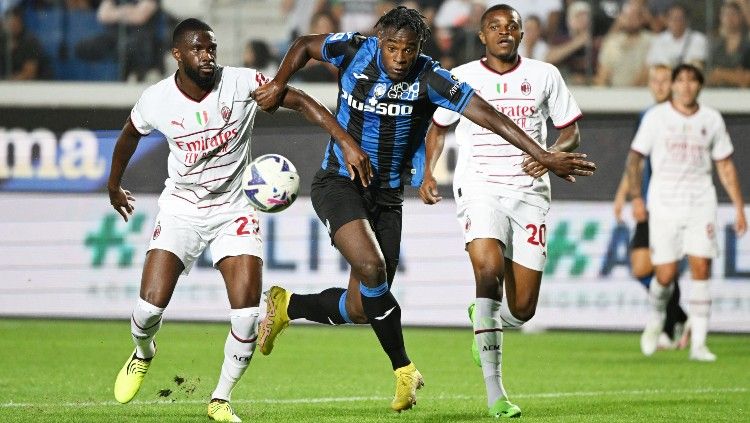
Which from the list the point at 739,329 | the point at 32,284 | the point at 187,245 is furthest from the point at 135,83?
the point at 187,245

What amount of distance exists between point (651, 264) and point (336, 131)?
7.06 meters

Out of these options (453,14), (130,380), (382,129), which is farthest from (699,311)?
(453,14)

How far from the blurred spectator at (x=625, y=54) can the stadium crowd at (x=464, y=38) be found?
1 cm

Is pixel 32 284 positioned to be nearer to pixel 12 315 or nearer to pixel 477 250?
pixel 12 315

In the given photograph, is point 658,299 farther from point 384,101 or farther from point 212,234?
point 212,234

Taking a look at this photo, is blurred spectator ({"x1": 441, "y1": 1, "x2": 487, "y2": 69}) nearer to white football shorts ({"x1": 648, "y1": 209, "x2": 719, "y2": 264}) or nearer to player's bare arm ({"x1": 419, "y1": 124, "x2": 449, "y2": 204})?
white football shorts ({"x1": 648, "y1": 209, "x2": 719, "y2": 264})

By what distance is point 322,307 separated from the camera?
28.1 ft

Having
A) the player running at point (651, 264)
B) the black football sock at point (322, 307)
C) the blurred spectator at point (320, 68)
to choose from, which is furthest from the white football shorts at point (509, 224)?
the blurred spectator at point (320, 68)

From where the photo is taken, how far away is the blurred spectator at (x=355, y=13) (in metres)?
17.3

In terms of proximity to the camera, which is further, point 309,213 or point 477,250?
point 309,213

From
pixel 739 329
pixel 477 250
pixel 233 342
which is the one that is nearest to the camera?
pixel 233 342

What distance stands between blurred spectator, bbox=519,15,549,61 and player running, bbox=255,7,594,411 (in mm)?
9496

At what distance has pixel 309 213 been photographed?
15.3m

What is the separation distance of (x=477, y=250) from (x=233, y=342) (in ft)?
5.07
